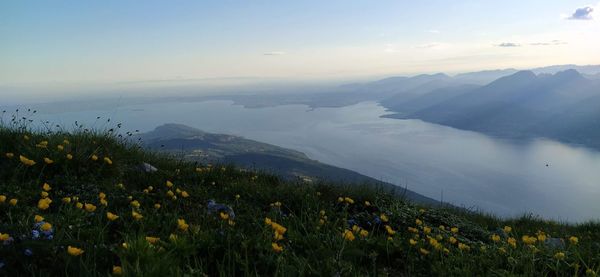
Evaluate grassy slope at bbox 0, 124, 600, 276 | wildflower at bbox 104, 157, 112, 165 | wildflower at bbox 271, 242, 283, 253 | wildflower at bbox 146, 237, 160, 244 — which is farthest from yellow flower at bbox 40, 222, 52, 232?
→ wildflower at bbox 104, 157, 112, 165

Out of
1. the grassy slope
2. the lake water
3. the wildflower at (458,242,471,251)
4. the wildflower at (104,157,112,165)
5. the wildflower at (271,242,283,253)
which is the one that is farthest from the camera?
the lake water

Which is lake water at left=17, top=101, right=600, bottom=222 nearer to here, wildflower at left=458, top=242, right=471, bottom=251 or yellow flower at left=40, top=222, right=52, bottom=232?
wildflower at left=458, top=242, right=471, bottom=251

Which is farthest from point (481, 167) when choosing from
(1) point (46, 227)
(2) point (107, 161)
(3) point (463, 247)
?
(1) point (46, 227)

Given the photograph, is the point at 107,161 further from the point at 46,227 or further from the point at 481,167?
the point at 481,167

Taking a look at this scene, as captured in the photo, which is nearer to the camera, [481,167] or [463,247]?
[463,247]

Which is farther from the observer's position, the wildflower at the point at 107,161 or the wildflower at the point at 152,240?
the wildflower at the point at 107,161

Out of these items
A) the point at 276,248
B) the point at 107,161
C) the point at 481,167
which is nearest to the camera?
the point at 276,248

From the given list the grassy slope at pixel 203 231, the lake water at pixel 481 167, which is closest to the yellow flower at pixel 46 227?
the grassy slope at pixel 203 231

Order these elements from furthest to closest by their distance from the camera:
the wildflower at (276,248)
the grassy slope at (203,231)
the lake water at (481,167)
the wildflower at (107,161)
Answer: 1. the lake water at (481,167)
2. the wildflower at (107,161)
3. the wildflower at (276,248)
4. the grassy slope at (203,231)

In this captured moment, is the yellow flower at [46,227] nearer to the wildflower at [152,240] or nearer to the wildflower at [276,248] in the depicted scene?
the wildflower at [152,240]
